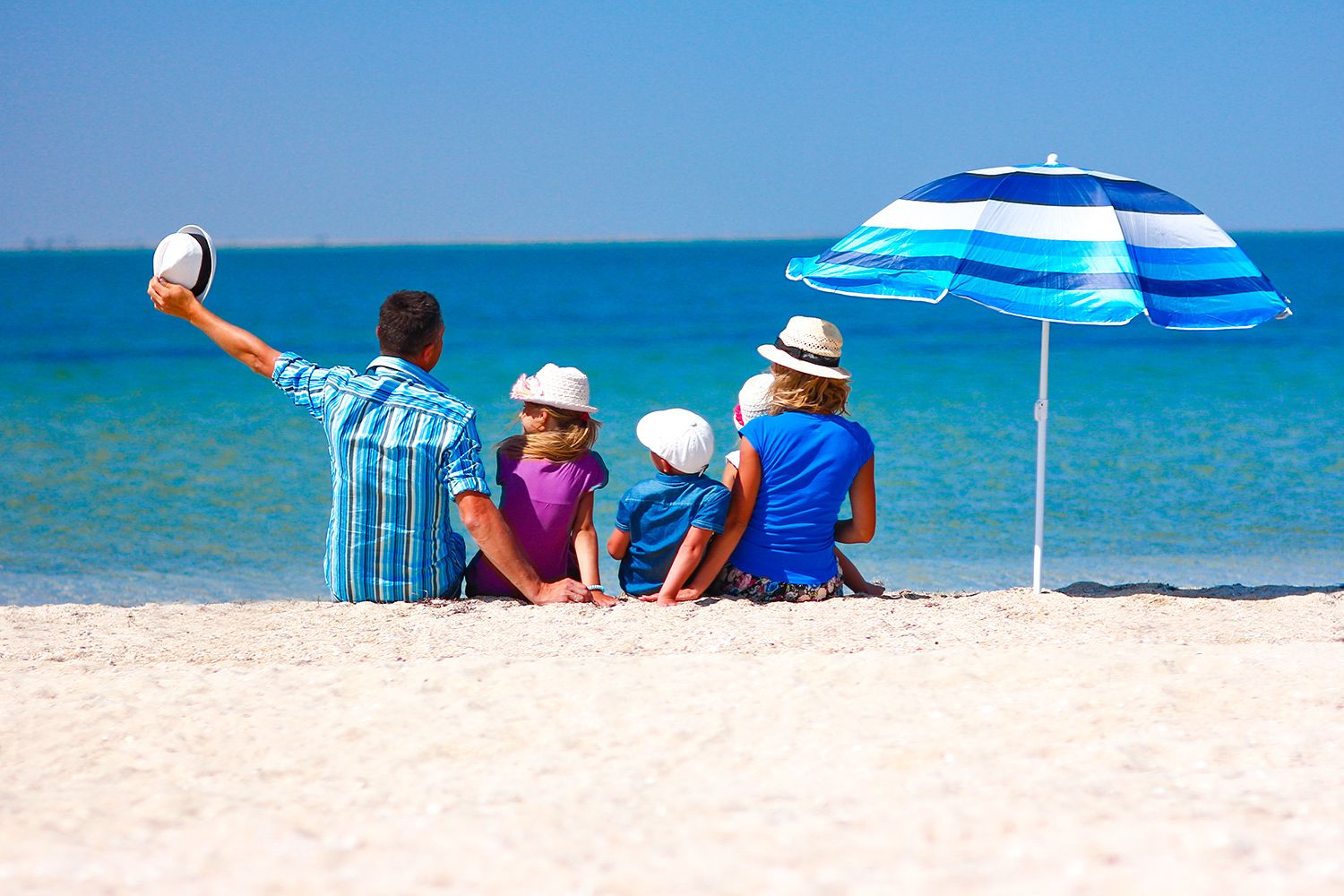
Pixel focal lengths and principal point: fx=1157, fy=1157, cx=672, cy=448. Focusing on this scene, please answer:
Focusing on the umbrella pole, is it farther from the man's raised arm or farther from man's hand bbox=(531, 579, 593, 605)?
the man's raised arm

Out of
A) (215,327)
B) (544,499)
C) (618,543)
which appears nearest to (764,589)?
(618,543)

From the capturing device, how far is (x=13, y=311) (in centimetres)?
3634

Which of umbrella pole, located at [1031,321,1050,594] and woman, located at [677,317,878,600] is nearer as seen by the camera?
woman, located at [677,317,878,600]

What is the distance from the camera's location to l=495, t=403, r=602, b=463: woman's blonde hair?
4477mm

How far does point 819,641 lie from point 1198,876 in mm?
1872

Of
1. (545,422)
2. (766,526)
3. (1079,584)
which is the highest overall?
(545,422)

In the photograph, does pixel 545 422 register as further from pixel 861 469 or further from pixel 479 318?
pixel 479 318

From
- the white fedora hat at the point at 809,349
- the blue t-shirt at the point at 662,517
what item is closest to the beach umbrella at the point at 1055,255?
A: the white fedora hat at the point at 809,349

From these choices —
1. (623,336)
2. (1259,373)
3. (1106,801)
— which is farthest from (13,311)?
(1106,801)

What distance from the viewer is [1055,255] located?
426 cm

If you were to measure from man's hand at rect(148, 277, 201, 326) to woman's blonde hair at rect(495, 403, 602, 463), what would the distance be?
4.09 feet

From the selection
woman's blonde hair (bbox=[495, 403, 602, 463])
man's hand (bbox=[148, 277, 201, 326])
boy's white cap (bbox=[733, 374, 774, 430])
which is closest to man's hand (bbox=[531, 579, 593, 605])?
woman's blonde hair (bbox=[495, 403, 602, 463])

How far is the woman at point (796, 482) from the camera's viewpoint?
4355 mm

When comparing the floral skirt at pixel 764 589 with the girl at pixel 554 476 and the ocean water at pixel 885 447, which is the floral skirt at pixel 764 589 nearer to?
the girl at pixel 554 476
